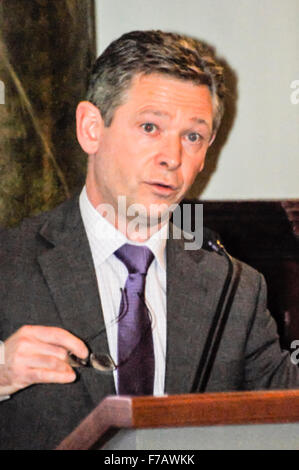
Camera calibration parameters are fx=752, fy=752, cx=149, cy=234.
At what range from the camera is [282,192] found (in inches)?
102

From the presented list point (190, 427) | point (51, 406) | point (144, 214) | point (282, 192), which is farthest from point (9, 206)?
point (190, 427)

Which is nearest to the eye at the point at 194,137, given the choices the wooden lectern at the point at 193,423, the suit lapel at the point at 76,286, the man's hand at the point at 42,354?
the suit lapel at the point at 76,286

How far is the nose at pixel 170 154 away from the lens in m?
1.87

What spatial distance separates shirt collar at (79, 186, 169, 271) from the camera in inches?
74.7

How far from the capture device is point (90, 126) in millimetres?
1982

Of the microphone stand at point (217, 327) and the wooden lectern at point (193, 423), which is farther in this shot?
the microphone stand at point (217, 327)

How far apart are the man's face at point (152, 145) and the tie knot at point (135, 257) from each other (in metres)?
0.11

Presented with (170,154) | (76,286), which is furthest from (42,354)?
(170,154)

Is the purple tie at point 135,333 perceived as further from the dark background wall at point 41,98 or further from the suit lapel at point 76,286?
the dark background wall at point 41,98

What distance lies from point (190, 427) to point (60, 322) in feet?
2.46

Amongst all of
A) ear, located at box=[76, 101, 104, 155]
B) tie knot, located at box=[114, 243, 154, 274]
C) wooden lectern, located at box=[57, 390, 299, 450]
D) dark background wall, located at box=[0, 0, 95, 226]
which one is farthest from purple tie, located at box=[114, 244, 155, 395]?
wooden lectern, located at box=[57, 390, 299, 450]

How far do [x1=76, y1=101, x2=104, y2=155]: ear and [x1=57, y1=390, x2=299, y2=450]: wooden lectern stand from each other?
105 centimetres

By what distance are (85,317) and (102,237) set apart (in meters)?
0.24
